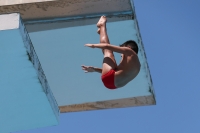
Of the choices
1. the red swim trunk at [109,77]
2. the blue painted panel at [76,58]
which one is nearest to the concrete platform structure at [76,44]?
the blue painted panel at [76,58]

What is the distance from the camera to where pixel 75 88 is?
9461mm

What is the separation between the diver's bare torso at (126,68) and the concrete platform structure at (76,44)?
1266 millimetres

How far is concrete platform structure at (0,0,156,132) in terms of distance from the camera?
782 cm

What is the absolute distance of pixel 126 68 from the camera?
7.11 meters

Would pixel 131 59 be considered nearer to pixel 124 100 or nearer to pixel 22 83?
pixel 22 83

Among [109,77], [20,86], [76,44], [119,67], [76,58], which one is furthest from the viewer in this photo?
[76,58]

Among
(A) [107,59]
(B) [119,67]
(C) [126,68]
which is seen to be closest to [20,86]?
(A) [107,59]

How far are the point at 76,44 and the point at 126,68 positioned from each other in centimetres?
174

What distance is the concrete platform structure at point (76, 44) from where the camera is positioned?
7.82 meters

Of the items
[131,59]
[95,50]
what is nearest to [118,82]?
[131,59]

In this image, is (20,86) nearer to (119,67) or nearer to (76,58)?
(76,58)

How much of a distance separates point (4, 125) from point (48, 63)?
1.75m

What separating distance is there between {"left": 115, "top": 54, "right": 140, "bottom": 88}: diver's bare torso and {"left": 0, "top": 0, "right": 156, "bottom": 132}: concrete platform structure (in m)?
1.27

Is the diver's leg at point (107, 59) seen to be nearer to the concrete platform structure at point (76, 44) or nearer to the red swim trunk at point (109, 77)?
the red swim trunk at point (109, 77)
